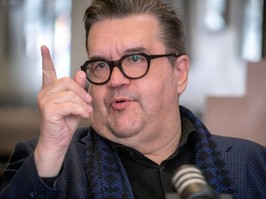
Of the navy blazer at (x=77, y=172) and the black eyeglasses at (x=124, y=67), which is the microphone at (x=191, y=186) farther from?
the black eyeglasses at (x=124, y=67)

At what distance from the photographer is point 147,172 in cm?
164

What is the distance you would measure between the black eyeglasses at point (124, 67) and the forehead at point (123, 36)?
1.0 inches

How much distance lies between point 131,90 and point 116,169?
10.1 inches

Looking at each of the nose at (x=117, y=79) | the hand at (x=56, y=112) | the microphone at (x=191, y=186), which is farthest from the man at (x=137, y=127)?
the microphone at (x=191, y=186)

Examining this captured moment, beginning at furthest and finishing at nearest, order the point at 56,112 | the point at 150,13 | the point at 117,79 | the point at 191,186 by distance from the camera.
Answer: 1. the point at 150,13
2. the point at 117,79
3. the point at 56,112
4. the point at 191,186

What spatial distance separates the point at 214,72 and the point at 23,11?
153cm

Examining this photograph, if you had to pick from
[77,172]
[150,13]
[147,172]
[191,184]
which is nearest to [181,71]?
[150,13]

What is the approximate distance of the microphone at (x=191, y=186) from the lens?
0.94 meters

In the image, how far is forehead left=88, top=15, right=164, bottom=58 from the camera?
161 cm

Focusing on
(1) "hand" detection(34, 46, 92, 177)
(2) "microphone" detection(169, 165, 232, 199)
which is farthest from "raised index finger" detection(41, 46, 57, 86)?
(2) "microphone" detection(169, 165, 232, 199)

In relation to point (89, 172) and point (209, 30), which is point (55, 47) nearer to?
point (209, 30)

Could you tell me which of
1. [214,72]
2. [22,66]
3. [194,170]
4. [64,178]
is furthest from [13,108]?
[194,170]

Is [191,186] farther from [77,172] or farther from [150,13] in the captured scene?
[150,13]

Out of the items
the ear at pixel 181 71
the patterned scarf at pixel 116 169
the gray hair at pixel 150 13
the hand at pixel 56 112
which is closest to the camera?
the hand at pixel 56 112
